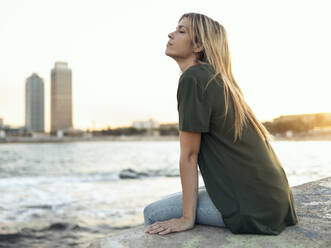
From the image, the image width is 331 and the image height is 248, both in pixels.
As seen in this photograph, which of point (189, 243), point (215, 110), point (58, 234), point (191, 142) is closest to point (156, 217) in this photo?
point (189, 243)

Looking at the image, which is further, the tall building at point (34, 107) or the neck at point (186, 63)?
the tall building at point (34, 107)

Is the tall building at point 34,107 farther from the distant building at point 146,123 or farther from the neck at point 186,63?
the neck at point 186,63

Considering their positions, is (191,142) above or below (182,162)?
above

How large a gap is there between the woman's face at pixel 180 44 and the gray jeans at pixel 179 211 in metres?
0.89

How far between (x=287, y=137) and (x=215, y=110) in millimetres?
98739

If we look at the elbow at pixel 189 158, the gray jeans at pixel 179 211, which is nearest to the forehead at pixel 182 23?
the elbow at pixel 189 158

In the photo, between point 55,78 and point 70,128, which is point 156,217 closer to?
point 70,128

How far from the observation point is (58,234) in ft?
21.6

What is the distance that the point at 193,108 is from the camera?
6.03ft

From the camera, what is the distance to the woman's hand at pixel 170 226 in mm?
1983

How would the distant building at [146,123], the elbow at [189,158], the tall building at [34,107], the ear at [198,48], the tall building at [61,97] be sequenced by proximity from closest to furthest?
the elbow at [189,158]
the ear at [198,48]
the tall building at [61,97]
the tall building at [34,107]
the distant building at [146,123]

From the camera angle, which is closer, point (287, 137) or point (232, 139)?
point (232, 139)

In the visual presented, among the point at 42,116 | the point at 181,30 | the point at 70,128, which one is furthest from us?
the point at 42,116

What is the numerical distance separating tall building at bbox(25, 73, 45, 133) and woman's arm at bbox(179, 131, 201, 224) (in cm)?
18670
